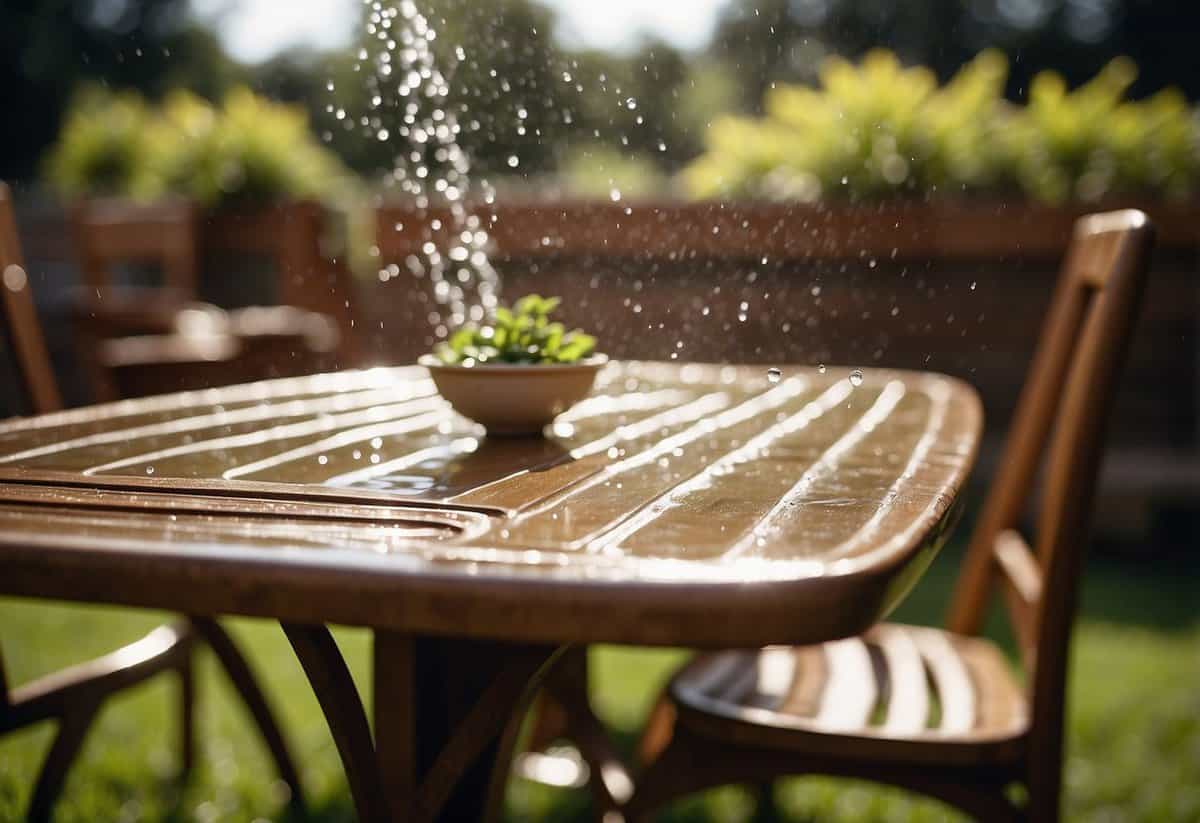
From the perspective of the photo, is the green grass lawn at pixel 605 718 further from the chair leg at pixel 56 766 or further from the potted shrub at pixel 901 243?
the potted shrub at pixel 901 243

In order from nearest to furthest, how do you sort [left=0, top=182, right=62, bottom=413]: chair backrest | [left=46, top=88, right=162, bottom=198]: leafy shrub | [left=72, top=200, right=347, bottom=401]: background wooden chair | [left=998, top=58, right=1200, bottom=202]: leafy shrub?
[left=0, top=182, right=62, bottom=413]: chair backrest → [left=72, top=200, right=347, bottom=401]: background wooden chair → [left=998, top=58, right=1200, bottom=202]: leafy shrub → [left=46, top=88, right=162, bottom=198]: leafy shrub

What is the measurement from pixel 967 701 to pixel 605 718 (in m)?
1.25

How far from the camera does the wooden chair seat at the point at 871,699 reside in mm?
1232

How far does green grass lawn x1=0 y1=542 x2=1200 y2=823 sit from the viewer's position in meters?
2.06

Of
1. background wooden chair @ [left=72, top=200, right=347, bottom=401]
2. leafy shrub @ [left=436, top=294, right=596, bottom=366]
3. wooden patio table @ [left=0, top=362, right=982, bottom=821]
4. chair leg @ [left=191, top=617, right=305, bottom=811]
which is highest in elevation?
leafy shrub @ [left=436, top=294, right=596, bottom=366]

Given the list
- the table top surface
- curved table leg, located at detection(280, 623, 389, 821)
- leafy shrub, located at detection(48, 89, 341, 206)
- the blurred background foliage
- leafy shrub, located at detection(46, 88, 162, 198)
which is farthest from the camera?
leafy shrub, located at detection(46, 88, 162, 198)

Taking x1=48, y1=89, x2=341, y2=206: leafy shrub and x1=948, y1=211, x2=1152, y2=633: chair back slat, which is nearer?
x1=948, y1=211, x2=1152, y2=633: chair back slat

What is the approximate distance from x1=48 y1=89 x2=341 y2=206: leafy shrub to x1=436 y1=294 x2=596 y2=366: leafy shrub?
3946 millimetres

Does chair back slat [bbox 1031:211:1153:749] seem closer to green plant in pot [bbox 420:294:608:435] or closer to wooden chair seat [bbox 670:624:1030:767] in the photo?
wooden chair seat [bbox 670:624:1030:767]

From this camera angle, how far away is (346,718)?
2.85ft

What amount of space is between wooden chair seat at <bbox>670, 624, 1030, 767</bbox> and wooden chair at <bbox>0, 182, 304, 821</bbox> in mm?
722

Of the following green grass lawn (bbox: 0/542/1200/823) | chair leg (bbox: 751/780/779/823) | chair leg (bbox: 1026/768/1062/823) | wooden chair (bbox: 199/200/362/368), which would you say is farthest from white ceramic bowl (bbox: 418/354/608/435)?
wooden chair (bbox: 199/200/362/368)

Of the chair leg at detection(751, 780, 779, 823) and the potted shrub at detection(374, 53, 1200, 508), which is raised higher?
the potted shrub at detection(374, 53, 1200, 508)

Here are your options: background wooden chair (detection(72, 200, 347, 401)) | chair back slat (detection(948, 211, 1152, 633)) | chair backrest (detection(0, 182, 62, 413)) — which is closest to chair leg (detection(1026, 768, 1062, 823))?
chair back slat (detection(948, 211, 1152, 633))
